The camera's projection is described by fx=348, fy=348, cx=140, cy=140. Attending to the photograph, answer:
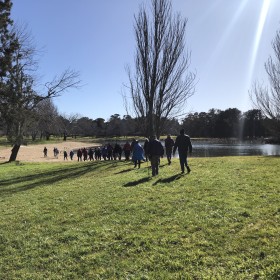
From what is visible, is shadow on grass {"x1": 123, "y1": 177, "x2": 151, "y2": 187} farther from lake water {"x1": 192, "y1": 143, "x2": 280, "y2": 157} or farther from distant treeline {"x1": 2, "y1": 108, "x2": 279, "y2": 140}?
distant treeline {"x1": 2, "y1": 108, "x2": 279, "y2": 140}

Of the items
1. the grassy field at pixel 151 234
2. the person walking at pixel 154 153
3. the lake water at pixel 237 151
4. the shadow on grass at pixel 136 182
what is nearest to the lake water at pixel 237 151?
the lake water at pixel 237 151

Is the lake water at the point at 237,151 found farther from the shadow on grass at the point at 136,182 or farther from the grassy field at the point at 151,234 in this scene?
the grassy field at the point at 151,234

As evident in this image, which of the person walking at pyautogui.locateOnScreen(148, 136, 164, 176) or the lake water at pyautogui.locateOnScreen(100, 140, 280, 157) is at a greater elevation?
the person walking at pyautogui.locateOnScreen(148, 136, 164, 176)

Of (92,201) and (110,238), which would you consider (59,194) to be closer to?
(92,201)

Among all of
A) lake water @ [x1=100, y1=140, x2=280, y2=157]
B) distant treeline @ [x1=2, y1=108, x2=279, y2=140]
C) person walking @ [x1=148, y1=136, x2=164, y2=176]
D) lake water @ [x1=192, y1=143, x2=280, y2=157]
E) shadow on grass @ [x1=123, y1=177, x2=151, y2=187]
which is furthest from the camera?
distant treeline @ [x1=2, y1=108, x2=279, y2=140]

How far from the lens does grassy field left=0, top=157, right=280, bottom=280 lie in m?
4.87

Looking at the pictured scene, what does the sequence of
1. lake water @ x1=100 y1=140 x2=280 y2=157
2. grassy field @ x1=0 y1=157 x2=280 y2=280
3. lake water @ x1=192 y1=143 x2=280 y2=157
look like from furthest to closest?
lake water @ x1=100 y1=140 x2=280 y2=157
lake water @ x1=192 y1=143 x2=280 y2=157
grassy field @ x1=0 y1=157 x2=280 y2=280

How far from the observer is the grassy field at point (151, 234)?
192 inches

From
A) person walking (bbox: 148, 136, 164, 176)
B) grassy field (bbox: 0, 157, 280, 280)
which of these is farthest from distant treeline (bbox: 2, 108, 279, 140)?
grassy field (bbox: 0, 157, 280, 280)

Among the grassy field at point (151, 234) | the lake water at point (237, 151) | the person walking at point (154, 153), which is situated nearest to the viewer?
the grassy field at point (151, 234)

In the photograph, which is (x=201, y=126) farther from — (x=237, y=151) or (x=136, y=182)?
(x=136, y=182)

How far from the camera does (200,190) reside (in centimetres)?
934

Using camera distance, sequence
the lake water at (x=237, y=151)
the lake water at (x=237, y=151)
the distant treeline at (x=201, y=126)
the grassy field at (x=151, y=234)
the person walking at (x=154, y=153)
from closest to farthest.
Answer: the grassy field at (x=151, y=234) < the person walking at (x=154, y=153) < the lake water at (x=237, y=151) < the lake water at (x=237, y=151) < the distant treeline at (x=201, y=126)

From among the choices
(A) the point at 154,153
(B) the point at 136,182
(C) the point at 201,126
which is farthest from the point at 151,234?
(C) the point at 201,126
